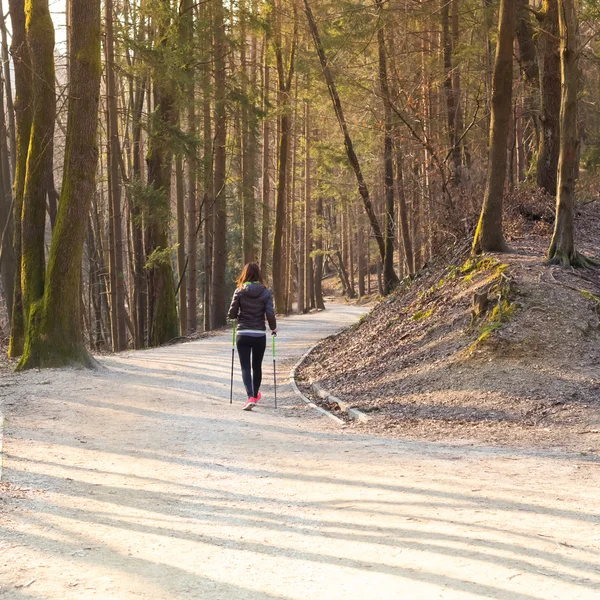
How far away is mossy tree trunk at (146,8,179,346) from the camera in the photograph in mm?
17641

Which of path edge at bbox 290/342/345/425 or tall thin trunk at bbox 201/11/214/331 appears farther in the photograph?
tall thin trunk at bbox 201/11/214/331

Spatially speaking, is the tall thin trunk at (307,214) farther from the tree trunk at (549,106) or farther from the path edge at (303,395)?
the path edge at (303,395)

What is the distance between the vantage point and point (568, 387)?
910 cm

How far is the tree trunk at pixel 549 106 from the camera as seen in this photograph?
1514 centimetres

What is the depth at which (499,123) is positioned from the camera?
1259 cm

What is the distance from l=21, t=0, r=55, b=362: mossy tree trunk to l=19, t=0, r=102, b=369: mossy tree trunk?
2.37ft

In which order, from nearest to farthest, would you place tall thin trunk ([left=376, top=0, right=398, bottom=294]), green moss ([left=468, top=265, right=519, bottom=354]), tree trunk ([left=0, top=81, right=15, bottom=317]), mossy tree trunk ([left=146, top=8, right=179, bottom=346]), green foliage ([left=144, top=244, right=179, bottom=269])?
green moss ([left=468, top=265, right=519, bottom=354])
mossy tree trunk ([left=146, top=8, right=179, bottom=346])
green foliage ([left=144, top=244, right=179, bottom=269])
tree trunk ([left=0, top=81, right=15, bottom=317])
tall thin trunk ([left=376, top=0, right=398, bottom=294])

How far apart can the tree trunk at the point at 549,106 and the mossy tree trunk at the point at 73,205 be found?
9102 mm

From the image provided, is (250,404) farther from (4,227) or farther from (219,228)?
(219,228)

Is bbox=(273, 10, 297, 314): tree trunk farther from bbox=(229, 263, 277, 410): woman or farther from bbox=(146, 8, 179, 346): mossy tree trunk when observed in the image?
bbox=(229, 263, 277, 410): woman

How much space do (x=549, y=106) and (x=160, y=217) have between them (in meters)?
10.1

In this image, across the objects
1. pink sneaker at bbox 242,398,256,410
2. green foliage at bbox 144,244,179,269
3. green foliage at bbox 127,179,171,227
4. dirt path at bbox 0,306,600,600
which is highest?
green foliage at bbox 127,179,171,227

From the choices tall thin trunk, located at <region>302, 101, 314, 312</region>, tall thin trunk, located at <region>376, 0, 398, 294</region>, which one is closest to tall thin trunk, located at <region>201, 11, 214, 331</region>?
tall thin trunk, located at <region>376, 0, 398, 294</region>

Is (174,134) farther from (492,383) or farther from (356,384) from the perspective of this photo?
(492,383)
